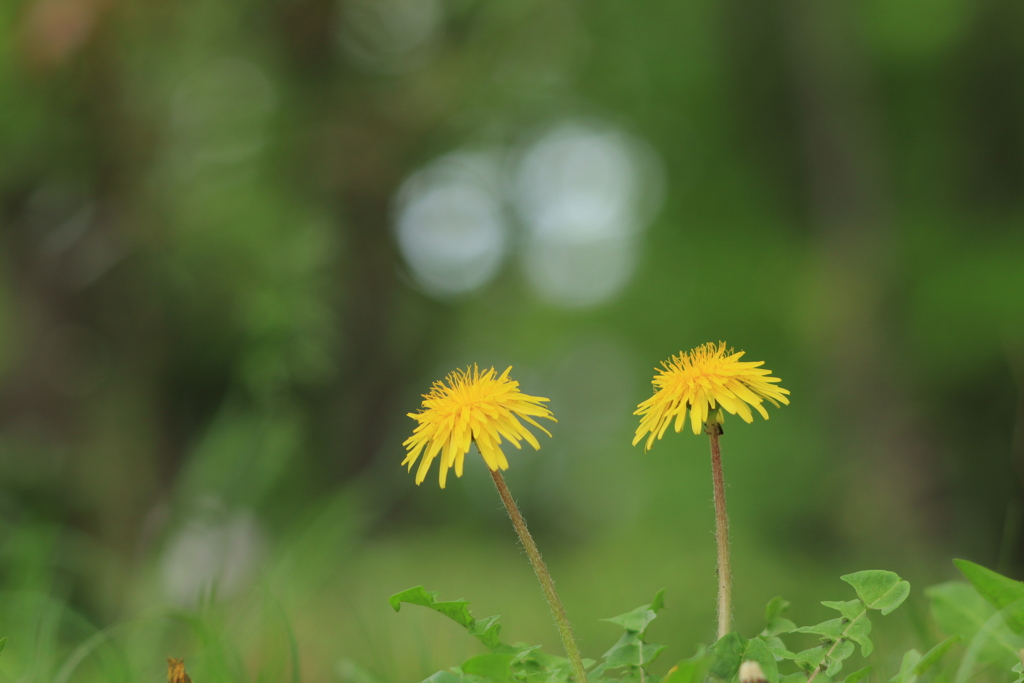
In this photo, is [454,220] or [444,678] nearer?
[444,678]

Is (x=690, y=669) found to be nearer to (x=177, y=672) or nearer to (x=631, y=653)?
(x=631, y=653)

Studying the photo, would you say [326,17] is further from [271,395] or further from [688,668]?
[688,668]

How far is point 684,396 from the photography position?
2.16 ft

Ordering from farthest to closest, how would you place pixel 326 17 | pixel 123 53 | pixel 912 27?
pixel 912 27, pixel 326 17, pixel 123 53

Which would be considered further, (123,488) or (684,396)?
(123,488)

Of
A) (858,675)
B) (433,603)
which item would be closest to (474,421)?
(433,603)

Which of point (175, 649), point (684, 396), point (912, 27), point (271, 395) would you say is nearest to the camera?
point (684, 396)

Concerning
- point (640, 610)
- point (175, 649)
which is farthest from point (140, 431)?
point (640, 610)

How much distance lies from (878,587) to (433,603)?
439 mm

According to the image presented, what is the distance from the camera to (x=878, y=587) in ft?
2.22

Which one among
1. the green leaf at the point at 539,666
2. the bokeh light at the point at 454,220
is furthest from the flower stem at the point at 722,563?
the bokeh light at the point at 454,220

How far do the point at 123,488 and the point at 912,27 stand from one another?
215 inches

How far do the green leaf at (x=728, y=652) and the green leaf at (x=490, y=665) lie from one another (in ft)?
0.64

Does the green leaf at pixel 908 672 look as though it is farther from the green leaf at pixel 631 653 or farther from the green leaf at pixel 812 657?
the green leaf at pixel 631 653
